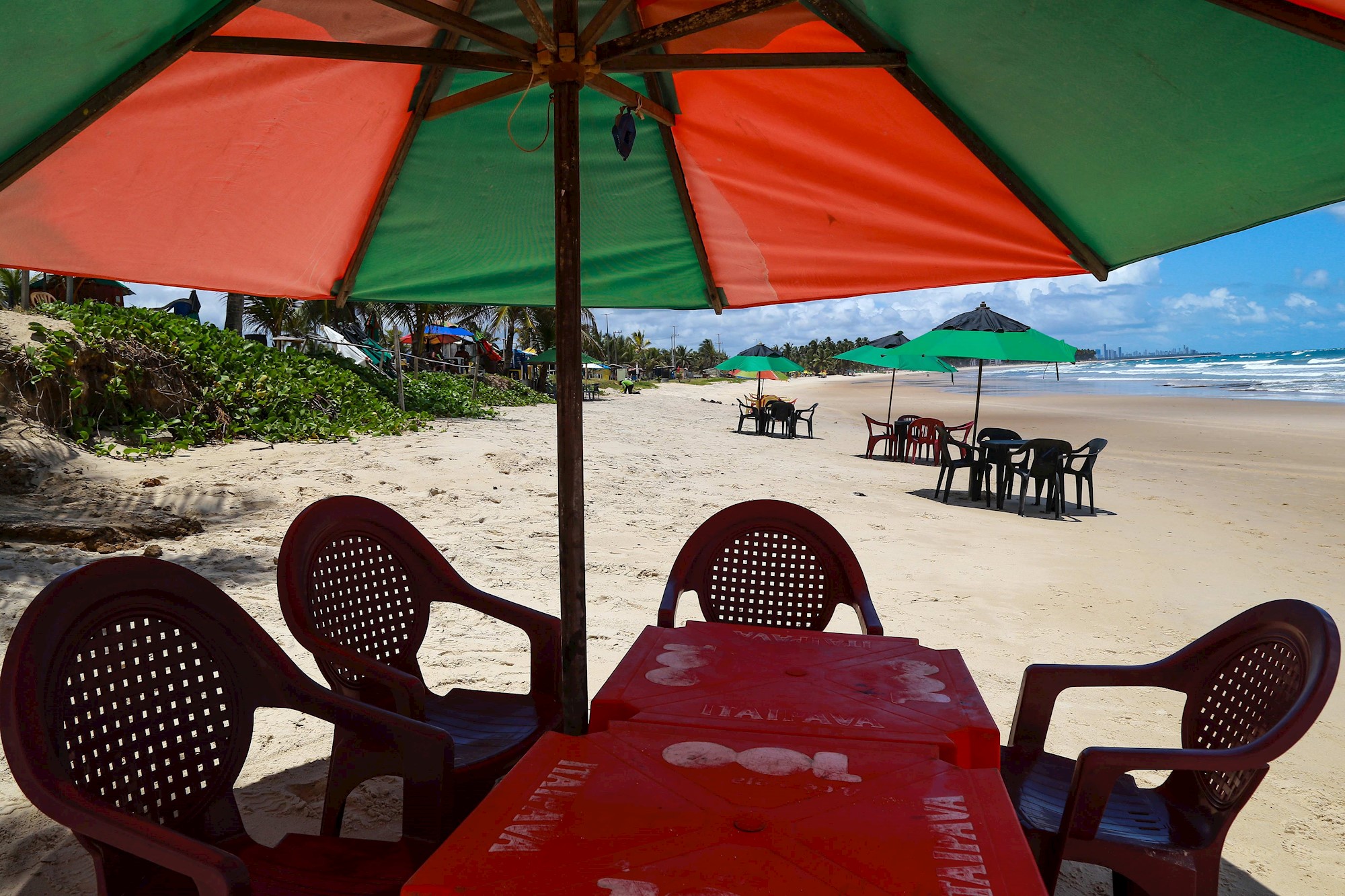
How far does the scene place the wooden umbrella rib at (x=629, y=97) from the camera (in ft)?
7.41

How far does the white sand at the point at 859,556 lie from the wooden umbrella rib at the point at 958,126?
2.12 metres

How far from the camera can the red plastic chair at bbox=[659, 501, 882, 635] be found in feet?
10.3

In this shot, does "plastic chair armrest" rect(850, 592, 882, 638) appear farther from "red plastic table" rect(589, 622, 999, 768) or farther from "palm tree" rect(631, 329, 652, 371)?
"palm tree" rect(631, 329, 652, 371)

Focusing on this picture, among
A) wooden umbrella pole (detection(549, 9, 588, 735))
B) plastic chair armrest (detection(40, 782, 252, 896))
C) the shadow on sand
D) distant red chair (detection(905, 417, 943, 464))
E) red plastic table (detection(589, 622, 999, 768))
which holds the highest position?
wooden umbrella pole (detection(549, 9, 588, 735))

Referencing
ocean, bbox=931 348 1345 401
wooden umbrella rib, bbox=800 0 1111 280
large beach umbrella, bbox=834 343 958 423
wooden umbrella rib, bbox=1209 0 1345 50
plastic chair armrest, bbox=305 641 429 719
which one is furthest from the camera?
ocean, bbox=931 348 1345 401

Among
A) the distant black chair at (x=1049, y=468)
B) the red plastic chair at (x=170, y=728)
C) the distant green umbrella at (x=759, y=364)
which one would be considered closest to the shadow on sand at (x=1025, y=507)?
the distant black chair at (x=1049, y=468)

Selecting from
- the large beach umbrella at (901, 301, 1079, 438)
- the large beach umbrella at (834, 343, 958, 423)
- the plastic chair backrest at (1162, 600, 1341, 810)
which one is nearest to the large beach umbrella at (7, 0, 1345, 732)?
the plastic chair backrest at (1162, 600, 1341, 810)

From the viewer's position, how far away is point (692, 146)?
118 inches

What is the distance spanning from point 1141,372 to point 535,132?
9180 centimetres

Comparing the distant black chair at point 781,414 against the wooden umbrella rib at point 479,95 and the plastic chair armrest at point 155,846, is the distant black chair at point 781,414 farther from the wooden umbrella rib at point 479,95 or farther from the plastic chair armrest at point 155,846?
the plastic chair armrest at point 155,846

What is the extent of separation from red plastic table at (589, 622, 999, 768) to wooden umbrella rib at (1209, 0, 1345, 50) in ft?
4.91

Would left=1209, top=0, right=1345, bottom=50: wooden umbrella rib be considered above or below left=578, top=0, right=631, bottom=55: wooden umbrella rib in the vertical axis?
below

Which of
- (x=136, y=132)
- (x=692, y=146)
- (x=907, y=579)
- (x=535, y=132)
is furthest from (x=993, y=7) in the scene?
(x=907, y=579)

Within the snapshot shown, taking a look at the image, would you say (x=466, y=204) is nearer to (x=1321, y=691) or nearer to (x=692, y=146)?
(x=692, y=146)
